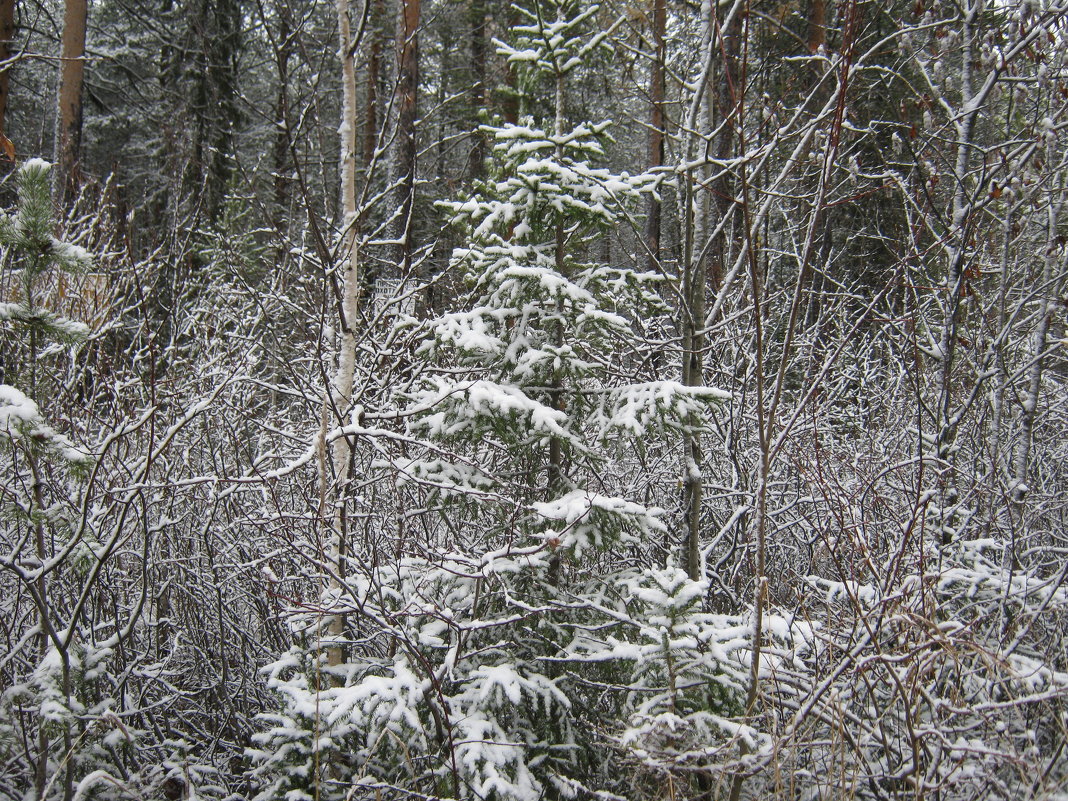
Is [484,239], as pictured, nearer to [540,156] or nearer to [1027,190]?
[540,156]

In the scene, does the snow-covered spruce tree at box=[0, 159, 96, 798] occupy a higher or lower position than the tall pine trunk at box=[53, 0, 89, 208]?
lower

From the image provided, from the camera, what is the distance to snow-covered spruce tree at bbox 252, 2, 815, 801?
2.86m

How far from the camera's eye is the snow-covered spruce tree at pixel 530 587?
2.86m

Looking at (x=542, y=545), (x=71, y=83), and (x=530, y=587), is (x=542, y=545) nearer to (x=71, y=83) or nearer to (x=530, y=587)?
(x=530, y=587)

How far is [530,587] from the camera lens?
140 inches

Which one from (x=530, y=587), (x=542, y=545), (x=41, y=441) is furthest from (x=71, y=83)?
(x=542, y=545)

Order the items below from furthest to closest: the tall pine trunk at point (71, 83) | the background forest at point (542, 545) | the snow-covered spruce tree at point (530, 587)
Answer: the tall pine trunk at point (71, 83)
the snow-covered spruce tree at point (530, 587)
the background forest at point (542, 545)

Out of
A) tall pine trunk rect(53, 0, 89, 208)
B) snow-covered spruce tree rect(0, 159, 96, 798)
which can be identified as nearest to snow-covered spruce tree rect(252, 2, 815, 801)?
snow-covered spruce tree rect(0, 159, 96, 798)

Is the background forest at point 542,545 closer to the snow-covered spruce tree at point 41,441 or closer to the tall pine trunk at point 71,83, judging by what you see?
the snow-covered spruce tree at point 41,441

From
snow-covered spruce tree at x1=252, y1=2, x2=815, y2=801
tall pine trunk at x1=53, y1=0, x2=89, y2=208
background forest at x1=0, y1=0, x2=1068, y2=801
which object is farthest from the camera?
tall pine trunk at x1=53, y1=0, x2=89, y2=208

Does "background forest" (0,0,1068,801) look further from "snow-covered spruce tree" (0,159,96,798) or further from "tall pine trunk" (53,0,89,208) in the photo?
"tall pine trunk" (53,0,89,208)

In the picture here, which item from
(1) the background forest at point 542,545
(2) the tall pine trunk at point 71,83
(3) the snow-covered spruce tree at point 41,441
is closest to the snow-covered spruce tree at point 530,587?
(1) the background forest at point 542,545

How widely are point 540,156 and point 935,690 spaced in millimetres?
3534

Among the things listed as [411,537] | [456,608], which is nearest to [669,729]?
[456,608]
